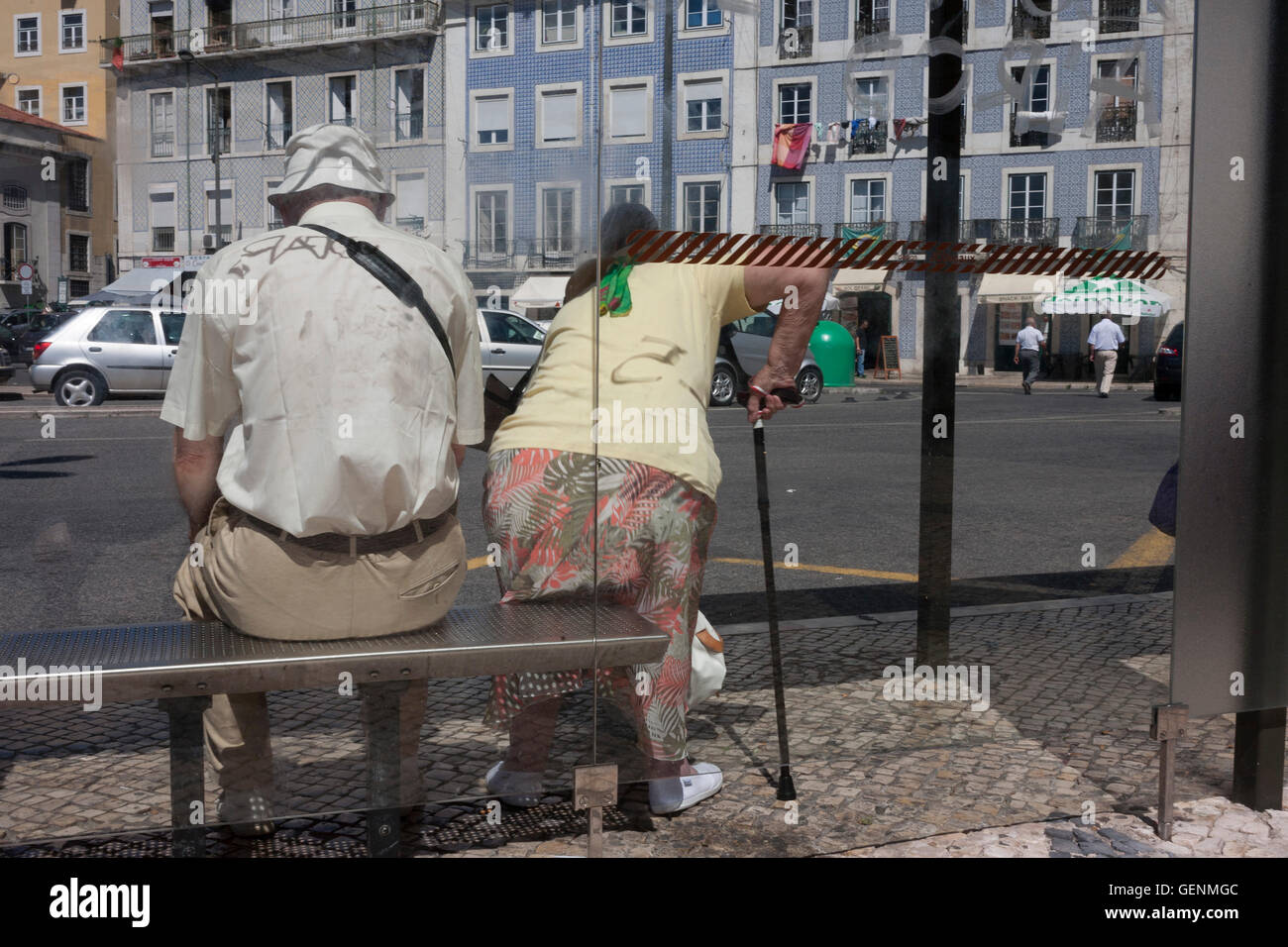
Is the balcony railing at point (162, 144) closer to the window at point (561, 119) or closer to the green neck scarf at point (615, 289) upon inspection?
the window at point (561, 119)

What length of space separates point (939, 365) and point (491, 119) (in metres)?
1.49

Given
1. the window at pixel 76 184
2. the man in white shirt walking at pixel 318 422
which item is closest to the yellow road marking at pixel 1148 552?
the man in white shirt walking at pixel 318 422

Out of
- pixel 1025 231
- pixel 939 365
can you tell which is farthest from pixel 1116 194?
pixel 939 365

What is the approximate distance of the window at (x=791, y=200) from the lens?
3.56 m

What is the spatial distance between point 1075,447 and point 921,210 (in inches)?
39.2

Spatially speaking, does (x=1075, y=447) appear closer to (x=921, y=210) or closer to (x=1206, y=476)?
(x=1206, y=476)

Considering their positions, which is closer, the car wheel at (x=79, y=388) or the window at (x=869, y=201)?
the car wheel at (x=79, y=388)

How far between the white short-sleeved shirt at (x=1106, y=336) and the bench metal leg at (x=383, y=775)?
225 cm

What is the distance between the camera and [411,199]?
10.3ft

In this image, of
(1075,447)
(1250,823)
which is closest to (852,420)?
(1075,447)

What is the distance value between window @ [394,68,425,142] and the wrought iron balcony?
5.41ft

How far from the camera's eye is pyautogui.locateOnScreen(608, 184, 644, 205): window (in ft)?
11.0

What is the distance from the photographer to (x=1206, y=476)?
365 centimetres

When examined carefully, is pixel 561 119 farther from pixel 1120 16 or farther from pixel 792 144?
pixel 1120 16
